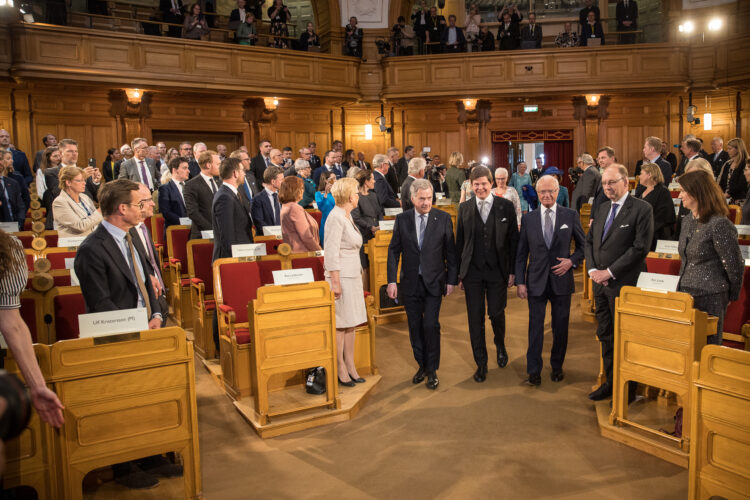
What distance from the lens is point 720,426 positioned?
2346 millimetres

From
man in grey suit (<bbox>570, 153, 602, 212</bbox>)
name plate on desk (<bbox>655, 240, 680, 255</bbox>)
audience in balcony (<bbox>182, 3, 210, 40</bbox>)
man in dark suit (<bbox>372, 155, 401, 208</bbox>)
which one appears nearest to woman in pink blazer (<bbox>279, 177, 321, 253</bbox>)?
man in dark suit (<bbox>372, 155, 401, 208</bbox>)

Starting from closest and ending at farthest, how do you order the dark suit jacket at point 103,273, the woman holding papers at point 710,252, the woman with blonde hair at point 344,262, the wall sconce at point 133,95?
A: the dark suit jacket at point 103,273 < the woman holding papers at point 710,252 < the woman with blonde hair at point 344,262 < the wall sconce at point 133,95

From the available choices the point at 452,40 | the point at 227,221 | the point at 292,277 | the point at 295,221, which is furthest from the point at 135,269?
the point at 452,40

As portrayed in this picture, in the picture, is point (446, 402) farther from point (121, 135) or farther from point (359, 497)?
point (121, 135)

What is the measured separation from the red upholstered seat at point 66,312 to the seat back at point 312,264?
4.98ft

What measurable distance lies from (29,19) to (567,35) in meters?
9.76

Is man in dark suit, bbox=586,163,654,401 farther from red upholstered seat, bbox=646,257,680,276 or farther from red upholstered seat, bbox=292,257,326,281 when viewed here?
red upholstered seat, bbox=292,257,326,281

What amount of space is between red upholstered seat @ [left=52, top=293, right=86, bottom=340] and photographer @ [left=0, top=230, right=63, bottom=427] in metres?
1.19

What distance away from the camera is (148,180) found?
25.0 ft

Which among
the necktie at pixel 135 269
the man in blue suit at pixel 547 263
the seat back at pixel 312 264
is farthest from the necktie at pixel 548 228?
the necktie at pixel 135 269

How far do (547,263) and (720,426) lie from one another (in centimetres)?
181

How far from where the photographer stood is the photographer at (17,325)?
205 centimetres

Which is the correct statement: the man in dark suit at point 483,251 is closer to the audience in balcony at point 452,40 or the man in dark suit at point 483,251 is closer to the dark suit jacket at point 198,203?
the dark suit jacket at point 198,203

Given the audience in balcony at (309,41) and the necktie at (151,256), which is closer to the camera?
the necktie at (151,256)
